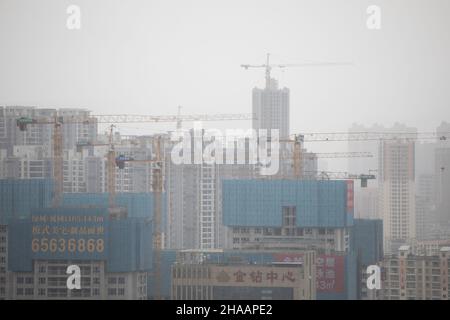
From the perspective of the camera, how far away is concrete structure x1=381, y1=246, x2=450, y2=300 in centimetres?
4528

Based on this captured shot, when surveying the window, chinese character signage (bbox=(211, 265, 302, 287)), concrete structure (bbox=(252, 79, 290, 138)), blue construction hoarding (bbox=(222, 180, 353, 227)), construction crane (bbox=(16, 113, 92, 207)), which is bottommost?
the window

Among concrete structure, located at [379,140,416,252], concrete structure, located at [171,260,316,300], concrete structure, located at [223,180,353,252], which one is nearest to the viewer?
concrete structure, located at [171,260,316,300]

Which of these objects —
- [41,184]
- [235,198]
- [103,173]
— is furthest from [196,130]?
[41,184]

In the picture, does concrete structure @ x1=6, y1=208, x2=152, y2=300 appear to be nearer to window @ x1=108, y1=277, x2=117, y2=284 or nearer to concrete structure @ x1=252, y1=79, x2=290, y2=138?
window @ x1=108, y1=277, x2=117, y2=284

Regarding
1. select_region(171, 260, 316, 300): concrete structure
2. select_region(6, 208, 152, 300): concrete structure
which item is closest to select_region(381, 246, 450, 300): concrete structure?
select_region(171, 260, 316, 300): concrete structure

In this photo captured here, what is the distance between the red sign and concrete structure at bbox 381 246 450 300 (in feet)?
7.46

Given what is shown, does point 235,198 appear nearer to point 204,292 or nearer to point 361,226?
point 361,226

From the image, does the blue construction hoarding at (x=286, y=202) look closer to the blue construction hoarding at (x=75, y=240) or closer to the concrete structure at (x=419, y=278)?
the concrete structure at (x=419, y=278)

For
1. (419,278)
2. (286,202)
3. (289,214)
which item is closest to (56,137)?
(286,202)

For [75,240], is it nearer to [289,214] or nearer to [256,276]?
[256,276]

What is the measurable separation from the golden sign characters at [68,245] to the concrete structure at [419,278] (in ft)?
40.1

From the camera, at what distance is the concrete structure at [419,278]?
45.3 m

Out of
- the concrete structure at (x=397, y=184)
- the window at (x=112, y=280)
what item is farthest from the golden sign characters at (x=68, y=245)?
the concrete structure at (x=397, y=184)

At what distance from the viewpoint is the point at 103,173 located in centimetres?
6862
